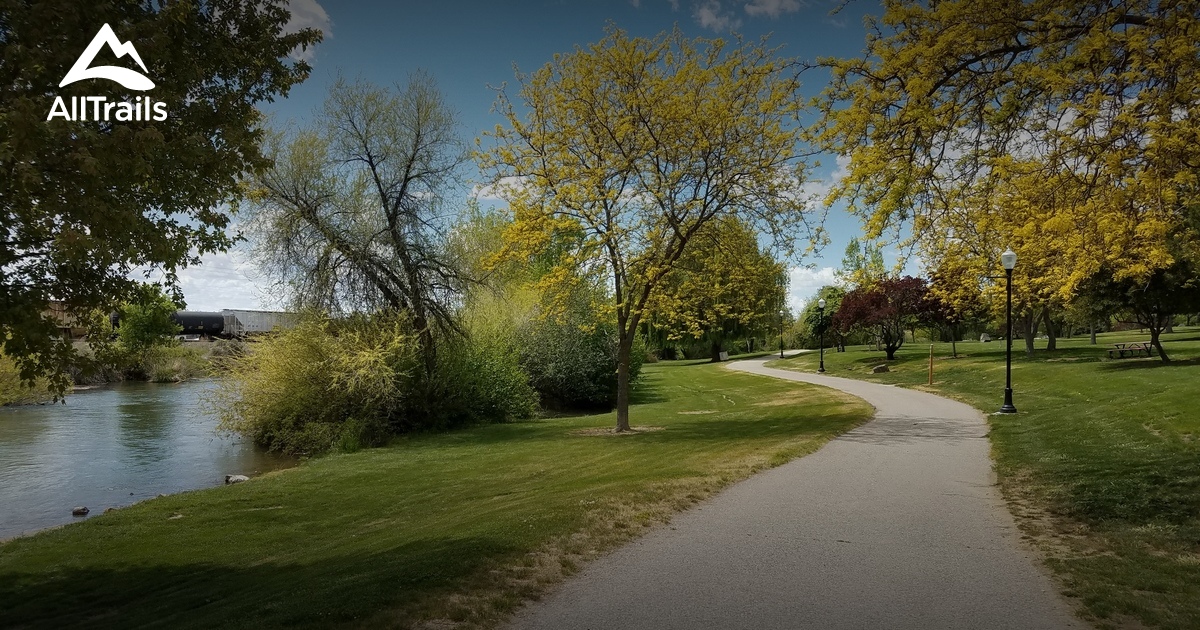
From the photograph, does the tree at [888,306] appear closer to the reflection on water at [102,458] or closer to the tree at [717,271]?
the tree at [717,271]

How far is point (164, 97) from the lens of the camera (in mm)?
6746

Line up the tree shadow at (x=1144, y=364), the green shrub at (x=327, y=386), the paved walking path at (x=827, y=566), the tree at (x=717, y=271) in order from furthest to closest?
the tree shadow at (x=1144, y=364) → the green shrub at (x=327, y=386) → the tree at (x=717, y=271) → the paved walking path at (x=827, y=566)

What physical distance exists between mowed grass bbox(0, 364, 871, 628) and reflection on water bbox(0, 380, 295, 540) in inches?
92.3

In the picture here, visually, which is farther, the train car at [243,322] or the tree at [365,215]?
the train car at [243,322]

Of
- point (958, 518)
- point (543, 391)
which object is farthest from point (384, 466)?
point (543, 391)

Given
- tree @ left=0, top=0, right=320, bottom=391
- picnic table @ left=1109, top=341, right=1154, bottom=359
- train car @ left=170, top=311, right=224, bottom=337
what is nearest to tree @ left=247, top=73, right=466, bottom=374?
tree @ left=0, top=0, right=320, bottom=391

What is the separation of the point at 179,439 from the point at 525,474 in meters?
15.0

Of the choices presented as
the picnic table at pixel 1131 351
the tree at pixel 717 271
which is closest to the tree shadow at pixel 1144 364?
the picnic table at pixel 1131 351

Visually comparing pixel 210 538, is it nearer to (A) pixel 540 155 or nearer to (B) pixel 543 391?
(A) pixel 540 155

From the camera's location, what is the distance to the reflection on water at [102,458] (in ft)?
45.3

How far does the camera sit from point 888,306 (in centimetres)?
4297

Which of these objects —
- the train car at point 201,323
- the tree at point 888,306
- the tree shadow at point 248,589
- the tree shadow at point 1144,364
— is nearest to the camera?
the tree shadow at point 248,589

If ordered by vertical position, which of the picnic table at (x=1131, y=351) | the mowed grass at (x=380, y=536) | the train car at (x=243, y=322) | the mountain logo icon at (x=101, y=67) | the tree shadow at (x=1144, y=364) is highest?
the mountain logo icon at (x=101, y=67)

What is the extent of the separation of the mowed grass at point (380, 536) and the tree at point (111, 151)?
2.70 m
